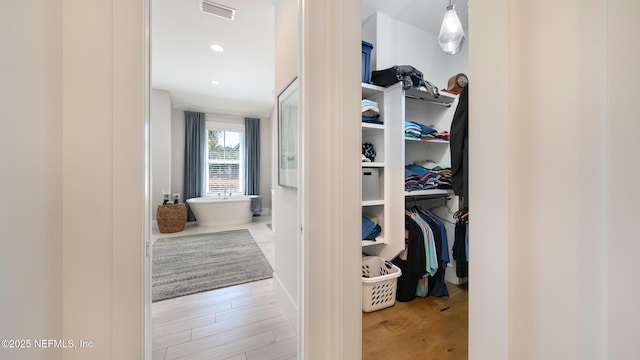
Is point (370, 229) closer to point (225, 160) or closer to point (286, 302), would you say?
point (286, 302)

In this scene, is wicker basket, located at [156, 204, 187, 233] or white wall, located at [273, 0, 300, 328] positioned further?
wicker basket, located at [156, 204, 187, 233]

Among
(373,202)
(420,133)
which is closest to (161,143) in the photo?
(373,202)

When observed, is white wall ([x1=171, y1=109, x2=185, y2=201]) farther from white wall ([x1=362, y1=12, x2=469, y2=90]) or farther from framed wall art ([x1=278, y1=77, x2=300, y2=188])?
white wall ([x1=362, y1=12, x2=469, y2=90])

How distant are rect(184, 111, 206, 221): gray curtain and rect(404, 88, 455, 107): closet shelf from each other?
4.94 metres

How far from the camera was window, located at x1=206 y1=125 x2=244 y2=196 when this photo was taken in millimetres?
5691

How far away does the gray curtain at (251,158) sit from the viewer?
5.93 m

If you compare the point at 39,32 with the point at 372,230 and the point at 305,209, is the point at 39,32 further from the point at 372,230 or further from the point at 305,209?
the point at 372,230

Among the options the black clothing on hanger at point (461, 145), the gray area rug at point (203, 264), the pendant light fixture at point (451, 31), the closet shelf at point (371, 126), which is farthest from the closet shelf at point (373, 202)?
the gray area rug at point (203, 264)

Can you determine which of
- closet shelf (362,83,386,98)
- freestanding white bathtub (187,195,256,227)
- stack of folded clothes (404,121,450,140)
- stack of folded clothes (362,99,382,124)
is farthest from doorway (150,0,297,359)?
stack of folded clothes (404,121,450,140)

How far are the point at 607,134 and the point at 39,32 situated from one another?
143cm

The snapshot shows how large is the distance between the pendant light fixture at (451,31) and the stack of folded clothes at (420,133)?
0.67 m

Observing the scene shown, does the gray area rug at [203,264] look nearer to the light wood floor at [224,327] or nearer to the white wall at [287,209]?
the light wood floor at [224,327]

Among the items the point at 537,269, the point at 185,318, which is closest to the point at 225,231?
the point at 185,318

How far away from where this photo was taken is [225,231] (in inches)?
177
